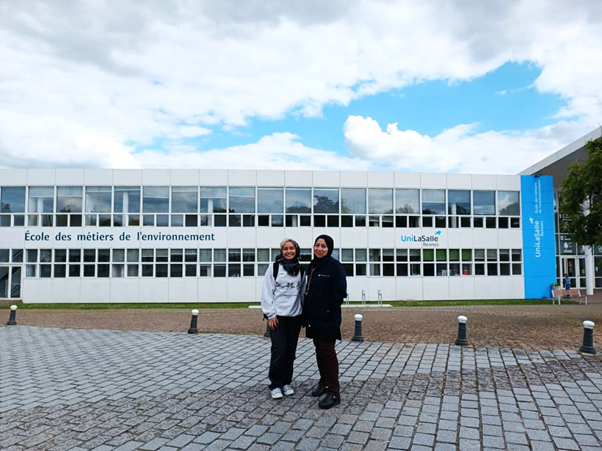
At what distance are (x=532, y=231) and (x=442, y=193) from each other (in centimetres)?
539

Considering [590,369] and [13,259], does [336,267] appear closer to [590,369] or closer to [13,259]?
[590,369]

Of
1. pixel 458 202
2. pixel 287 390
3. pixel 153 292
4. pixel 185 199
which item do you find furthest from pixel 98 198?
pixel 287 390

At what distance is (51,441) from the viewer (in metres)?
4.20

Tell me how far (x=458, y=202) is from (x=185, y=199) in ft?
47.6

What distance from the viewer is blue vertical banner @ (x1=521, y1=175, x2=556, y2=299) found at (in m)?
24.5

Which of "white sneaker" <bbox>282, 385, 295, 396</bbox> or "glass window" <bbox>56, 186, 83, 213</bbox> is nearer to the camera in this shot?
"white sneaker" <bbox>282, 385, 295, 396</bbox>

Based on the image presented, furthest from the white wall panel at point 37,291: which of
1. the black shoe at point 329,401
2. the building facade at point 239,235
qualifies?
the black shoe at point 329,401

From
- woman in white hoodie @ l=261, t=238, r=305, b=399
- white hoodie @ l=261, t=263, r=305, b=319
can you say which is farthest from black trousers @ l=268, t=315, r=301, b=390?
white hoodie @ l=261, t=263, r=305, b=319

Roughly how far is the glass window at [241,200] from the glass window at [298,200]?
1.87 metres

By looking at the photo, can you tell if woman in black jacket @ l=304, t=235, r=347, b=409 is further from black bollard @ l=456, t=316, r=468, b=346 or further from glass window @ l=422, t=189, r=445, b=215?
glass window @ l=422, t=189, r=445, b=215

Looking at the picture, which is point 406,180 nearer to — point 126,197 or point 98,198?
point 126,197

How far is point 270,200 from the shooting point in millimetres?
23812

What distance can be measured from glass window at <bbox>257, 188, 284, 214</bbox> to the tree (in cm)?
1362

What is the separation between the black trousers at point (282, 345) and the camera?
5.50 m
